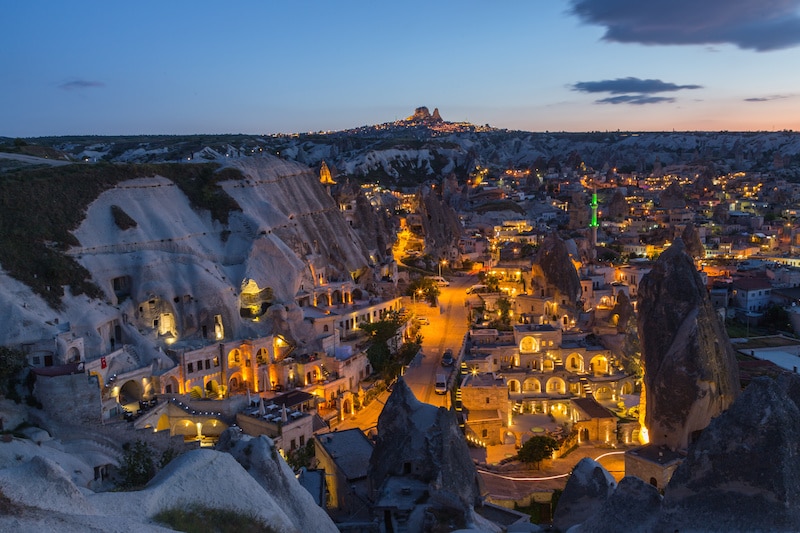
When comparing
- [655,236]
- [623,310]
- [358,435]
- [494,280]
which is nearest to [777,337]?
[623,310]

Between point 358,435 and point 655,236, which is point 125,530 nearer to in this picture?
point 358,435

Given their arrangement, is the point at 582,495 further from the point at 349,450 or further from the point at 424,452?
the point at 349,450

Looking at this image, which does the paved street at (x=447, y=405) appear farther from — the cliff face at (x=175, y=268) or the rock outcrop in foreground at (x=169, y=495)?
the rock outcrop in foreground at (x=169, y=495)

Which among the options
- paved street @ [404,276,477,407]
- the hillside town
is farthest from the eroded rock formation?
paved street @ [404,276,477,407]

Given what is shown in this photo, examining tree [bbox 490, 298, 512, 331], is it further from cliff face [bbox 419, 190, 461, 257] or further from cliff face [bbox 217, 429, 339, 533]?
cliff face [bbox 217, 429, 339, 533]

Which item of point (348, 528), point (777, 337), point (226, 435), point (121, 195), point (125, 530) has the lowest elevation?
point (777, 337)

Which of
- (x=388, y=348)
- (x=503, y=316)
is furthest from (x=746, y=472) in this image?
(x=503, y=316)
